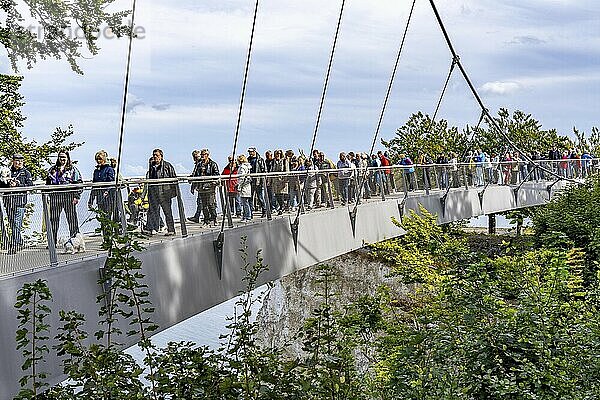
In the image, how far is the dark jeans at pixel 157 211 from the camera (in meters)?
13.8

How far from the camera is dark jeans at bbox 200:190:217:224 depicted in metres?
15.5

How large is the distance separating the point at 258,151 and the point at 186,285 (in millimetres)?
7185

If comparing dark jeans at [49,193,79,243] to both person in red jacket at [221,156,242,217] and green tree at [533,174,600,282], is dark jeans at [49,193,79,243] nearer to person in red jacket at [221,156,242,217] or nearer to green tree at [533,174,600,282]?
person in red jacket at [221,156,242,217]

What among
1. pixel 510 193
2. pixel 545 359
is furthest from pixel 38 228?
pixel 510 193

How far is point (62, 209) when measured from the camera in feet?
38.2

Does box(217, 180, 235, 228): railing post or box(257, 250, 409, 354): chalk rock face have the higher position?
box(217, 180, 235, 228): railing post

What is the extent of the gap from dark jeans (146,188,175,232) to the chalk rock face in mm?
24267

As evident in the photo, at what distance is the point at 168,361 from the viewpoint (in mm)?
9445

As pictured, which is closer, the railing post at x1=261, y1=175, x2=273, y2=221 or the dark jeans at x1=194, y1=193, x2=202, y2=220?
the dark jeans at x1=194, y1=193, x2=202, y2=220

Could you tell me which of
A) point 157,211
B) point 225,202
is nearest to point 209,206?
point 225,202

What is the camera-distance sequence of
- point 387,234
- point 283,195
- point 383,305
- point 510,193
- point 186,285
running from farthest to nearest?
1. point 510,193
2. point 387,234
3. point 283,195
4. point 383,305
5. point 186,285

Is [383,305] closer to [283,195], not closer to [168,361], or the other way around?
[283,195]

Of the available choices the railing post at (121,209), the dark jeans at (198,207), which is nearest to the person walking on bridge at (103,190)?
the railing post at (121,209)

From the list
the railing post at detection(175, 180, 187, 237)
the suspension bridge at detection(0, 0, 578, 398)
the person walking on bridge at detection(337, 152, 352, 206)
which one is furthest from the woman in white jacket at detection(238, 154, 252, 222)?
the person walking on bridge at detection(337, 152, 352, 206)
